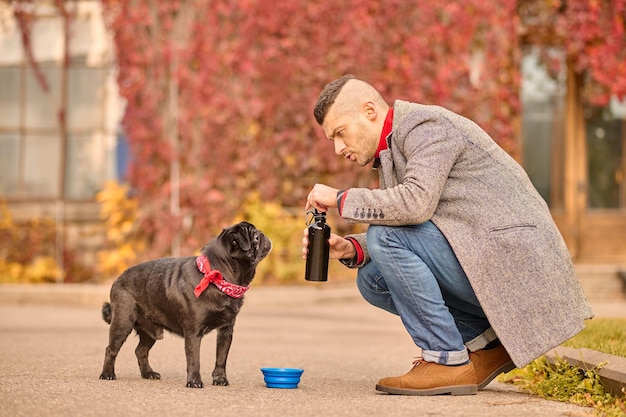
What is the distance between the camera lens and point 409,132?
4.72m

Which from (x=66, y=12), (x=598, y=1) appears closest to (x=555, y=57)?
(x=598, y=1)

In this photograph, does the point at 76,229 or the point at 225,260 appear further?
the point at 76,229

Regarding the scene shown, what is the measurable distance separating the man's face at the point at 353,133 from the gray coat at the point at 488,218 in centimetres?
12

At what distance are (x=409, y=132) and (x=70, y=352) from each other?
304 centimetres

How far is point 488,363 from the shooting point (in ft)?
16.1

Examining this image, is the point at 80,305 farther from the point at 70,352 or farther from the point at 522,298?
the point at 522,298

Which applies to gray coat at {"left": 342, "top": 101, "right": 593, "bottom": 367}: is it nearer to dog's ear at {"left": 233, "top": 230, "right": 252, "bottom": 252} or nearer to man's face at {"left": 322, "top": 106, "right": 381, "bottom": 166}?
man's face at {"left": 322, "top": 106, "right": 381, "bottom": 166}

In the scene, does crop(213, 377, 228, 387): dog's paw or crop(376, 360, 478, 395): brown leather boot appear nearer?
crop(376, 360, 478, 395): brown leather boot

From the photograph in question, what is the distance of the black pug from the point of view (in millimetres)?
4934

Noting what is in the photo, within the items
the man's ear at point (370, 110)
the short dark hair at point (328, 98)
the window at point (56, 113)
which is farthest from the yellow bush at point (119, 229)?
the man's ear at point (370, 110)

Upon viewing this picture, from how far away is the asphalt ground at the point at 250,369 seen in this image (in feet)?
14.3

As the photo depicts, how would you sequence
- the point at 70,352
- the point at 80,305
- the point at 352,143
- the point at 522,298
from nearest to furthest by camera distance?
the point at 522,298 → the point at 352,143 → the point at 70,352 → the point at 80,305

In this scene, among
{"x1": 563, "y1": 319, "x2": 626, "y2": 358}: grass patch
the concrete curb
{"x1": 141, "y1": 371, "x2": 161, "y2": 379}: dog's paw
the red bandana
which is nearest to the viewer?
the concrete curb

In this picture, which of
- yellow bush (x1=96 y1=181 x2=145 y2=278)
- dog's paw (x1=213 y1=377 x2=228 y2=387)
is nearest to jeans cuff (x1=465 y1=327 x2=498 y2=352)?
dog's paw (x1=213 y1=377 x2=228 y2=387)
